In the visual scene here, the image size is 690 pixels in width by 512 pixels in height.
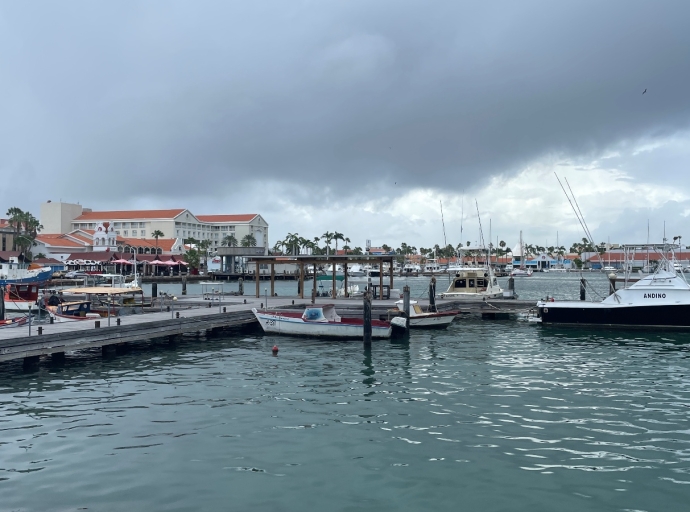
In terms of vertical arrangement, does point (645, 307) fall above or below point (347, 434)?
above

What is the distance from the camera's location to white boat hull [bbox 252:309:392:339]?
35.4 metres

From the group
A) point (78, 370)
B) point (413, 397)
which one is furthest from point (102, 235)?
point (413, 397)

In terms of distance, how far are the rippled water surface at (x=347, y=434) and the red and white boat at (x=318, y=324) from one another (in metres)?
7.00

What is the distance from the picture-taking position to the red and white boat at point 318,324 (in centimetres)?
3538

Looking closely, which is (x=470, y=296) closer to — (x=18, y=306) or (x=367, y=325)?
(x=367, y=325)

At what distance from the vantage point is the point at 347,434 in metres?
16.2

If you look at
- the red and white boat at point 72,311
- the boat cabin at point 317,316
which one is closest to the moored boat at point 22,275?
the red and white boat at point 72,311

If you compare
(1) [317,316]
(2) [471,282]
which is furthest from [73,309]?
(2) [471,282]

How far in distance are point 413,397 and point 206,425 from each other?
292 inches

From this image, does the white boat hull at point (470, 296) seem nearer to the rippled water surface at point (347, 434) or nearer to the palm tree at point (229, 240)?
the rippled water surface at point (347, 434)

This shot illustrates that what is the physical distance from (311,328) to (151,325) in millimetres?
9675

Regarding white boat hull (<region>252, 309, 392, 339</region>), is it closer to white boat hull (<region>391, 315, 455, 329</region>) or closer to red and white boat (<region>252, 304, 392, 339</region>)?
red and white boat (<region>252, 304, 392, 339</region>)

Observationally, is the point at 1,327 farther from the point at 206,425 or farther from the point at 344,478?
the point at 344,478

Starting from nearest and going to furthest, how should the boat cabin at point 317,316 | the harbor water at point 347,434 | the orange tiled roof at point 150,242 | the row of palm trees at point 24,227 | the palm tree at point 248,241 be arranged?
the harbor water at point 347,434
the boat cabin at point 317,316
the row of palm trees at point 24,227
the orange tiled roof at point 150,242
the palm tree at point 248,241
